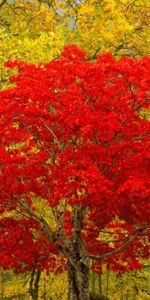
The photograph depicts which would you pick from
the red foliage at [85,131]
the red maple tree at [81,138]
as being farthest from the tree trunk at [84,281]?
the red foliage at [85,131]

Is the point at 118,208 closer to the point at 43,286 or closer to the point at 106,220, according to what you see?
the point at 106,220

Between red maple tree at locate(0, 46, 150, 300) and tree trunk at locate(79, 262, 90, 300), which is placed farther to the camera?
tree trunk at locate(79, 262, 90, 300)

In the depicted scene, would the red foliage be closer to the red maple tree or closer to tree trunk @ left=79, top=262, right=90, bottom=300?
the red maple tree

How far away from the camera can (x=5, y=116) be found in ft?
38.4

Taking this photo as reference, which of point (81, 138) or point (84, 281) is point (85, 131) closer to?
point (81, 138)

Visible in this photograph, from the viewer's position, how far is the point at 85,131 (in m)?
10.3

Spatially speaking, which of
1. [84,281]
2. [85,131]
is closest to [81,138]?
[85,131]

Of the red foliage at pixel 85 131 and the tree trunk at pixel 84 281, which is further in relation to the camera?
the tree trunk at pixel 84 281

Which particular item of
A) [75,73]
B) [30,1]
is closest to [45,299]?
[30,1]

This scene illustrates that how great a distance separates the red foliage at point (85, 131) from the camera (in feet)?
35.1

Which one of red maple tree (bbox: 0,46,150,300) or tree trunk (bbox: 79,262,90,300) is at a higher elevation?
red maple tree (bbox: 0,46,150,300)

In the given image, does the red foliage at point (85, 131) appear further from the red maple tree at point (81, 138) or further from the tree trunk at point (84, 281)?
the tree trunk at point (84, 281)

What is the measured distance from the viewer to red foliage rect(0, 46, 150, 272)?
35.1 ft

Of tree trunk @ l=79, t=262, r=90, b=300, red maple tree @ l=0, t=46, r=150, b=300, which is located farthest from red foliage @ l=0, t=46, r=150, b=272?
tree trunk @ l=79, t=262, r=90, b=300
